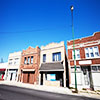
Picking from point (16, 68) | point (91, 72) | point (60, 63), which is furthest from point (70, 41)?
point (16, 68)

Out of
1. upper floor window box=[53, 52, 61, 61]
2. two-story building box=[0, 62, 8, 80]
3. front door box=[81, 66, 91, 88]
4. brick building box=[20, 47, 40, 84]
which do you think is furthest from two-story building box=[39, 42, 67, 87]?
two-story building box=[0, 62, 8, 80]

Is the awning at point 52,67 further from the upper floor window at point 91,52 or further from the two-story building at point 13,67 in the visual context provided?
the two-story building at point 13,67

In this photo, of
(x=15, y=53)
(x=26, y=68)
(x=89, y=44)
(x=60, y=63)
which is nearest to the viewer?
(x=89, y=44)

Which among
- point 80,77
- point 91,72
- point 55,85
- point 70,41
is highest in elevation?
point 70,41

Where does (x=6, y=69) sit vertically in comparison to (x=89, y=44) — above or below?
below

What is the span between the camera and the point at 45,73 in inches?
664

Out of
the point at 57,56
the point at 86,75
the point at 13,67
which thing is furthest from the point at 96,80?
the point at 13,67

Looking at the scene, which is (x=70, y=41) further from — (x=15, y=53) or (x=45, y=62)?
(x=15, y=53)

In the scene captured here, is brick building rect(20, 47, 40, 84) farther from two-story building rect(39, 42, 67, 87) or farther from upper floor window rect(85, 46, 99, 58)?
upper floor window rect(85, 46, 99, 58)

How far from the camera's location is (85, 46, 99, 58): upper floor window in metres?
13.6

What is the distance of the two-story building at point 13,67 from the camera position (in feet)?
70.5

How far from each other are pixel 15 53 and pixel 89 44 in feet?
68.2

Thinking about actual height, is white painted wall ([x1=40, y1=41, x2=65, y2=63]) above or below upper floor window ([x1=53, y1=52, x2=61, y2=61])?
above

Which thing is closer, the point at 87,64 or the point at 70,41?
the point at 87,64
